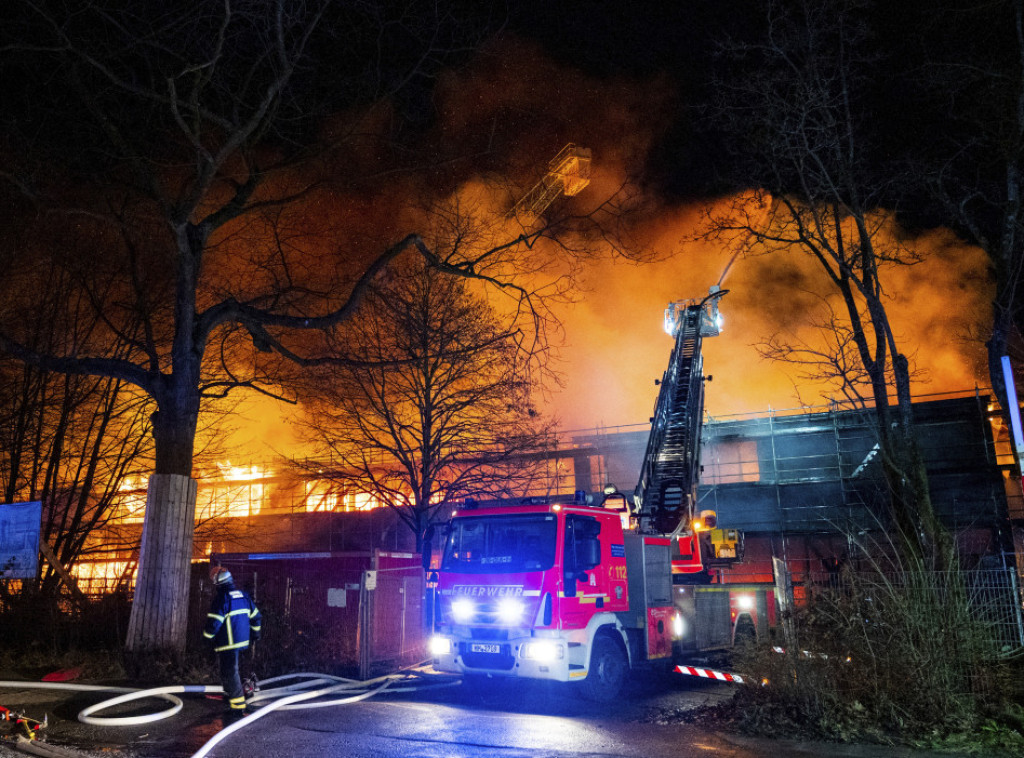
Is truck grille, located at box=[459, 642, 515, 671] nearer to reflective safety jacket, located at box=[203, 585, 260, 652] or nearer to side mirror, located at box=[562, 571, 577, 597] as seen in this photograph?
side mirror, located at box=[562, 571, 577, 597]

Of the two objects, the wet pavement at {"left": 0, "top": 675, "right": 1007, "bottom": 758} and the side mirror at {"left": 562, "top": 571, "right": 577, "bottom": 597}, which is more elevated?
the side mirror at {"left": 562, "top": 571, "right": 577, "bottom": 597}

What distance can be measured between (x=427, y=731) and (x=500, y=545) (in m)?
2.58

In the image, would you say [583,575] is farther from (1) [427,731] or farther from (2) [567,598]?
(1) [427,731]

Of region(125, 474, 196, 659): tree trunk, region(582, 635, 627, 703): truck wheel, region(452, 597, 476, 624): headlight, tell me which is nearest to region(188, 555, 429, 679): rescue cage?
region(125, 474, 196, 659): tree trunk

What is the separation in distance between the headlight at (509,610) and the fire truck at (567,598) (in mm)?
12

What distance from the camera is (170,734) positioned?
7.30m

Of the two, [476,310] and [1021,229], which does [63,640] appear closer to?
[476,310]

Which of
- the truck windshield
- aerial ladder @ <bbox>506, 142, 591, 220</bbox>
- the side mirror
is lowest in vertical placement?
the side mirror

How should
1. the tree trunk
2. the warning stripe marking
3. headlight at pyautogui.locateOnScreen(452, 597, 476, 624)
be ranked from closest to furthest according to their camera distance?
1. the warning stripe marking
2. headlight at pyautogui.locateOnScreen(452, 597, 476, 624)
3. the tree trunk

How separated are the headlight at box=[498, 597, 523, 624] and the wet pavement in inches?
39.3

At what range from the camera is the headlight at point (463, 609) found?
31.0 feet

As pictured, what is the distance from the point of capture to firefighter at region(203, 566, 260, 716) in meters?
8.09

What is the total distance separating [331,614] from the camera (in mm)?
12383

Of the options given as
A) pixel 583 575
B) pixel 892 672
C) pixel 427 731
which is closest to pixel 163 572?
pixel 427 731
